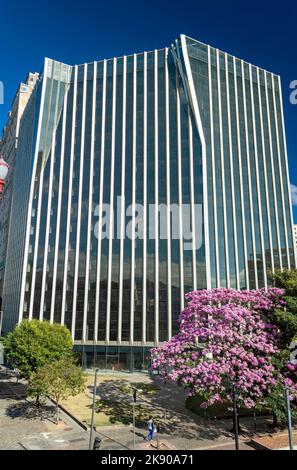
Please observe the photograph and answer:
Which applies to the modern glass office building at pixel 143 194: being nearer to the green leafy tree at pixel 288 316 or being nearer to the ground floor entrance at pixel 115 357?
the ground floor entrance at pixel 115 357

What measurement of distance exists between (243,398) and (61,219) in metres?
48.8

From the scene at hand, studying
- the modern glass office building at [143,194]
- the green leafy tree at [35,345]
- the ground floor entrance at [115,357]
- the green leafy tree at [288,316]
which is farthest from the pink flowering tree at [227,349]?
the ground floor entrance at [115,357]

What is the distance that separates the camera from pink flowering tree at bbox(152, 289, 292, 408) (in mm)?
27859

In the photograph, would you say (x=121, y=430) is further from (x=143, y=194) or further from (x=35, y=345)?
(x=143, y=194)

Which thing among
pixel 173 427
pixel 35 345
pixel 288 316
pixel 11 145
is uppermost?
pixel 11 145

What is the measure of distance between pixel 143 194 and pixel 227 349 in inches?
1599

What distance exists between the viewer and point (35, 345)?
41.1 meters

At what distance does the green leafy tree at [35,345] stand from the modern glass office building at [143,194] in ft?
59.5

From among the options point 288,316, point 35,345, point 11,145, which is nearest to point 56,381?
point 35,345

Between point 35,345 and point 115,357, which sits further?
point 115,357

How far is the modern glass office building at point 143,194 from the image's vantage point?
61625 mm

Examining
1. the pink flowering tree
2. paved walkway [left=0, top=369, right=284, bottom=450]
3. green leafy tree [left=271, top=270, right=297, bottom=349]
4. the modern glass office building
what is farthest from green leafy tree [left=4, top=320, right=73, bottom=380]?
green leafy tree [left=271, top=270, right=297, bottom=349]

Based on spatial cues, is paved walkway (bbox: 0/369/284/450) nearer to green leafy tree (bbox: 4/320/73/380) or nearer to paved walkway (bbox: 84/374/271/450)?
paved walkway (bbox: 84/374/271/450)
